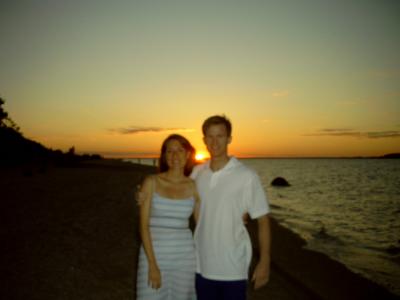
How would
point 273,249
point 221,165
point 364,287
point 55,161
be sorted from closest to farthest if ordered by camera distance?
point 221,165 < point 364,287 < point 273,249 < point 55,161

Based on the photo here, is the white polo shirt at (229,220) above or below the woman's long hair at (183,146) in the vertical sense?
below

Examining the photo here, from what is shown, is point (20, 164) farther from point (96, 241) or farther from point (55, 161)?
point (96, 241)

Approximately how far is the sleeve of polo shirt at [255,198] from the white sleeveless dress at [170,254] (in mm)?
603

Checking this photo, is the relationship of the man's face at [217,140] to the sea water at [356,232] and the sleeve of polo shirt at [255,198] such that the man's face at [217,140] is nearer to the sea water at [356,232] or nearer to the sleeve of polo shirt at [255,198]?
the sleeve of polo shirt at [255,198]

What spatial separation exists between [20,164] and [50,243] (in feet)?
57.3

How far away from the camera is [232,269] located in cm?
288

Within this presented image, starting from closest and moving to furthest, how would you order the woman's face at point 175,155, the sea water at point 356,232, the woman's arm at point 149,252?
the woman's arm at point 149,252 < the woman's face at point 175,155 < the sea water at point 356,232

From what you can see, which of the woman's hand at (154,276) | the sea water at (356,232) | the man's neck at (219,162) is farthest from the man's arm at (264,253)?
the sea water at (356,232)

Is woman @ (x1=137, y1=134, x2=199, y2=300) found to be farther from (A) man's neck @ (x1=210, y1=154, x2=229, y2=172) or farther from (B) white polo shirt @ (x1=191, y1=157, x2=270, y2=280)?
(A) man's neck @ (x1=210, y1=154, x2=229, y2=172)

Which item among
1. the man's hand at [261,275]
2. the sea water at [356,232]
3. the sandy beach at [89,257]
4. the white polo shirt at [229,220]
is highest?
the white polo shirt at [229,220]

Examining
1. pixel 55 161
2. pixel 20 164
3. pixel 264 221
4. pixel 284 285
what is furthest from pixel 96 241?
pixel 55 161

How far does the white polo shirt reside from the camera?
2.88m

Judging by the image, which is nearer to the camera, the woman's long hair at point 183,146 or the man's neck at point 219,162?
the man's neck at point 219,162

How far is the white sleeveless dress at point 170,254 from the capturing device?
2.88 meters
